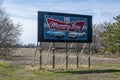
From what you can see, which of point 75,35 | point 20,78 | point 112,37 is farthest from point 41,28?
point 112,37

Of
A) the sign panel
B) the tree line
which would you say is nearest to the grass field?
the sign panel

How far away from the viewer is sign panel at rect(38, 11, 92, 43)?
91.5ft

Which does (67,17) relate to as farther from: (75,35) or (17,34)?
(17,34)

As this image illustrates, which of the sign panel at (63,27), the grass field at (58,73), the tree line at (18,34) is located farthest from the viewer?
the tree line at (18,34)

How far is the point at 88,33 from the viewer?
3058 centimetres

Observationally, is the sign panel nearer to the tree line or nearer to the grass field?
the grass field

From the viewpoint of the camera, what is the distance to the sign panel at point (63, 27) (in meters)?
27.9

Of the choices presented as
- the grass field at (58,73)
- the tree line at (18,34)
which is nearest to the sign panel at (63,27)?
the grass field at (58,73)

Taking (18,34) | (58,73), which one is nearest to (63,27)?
(58,73)

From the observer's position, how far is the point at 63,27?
28922mm

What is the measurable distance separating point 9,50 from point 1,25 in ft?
18.7

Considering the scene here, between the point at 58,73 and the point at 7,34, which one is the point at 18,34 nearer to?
the point at 7,34

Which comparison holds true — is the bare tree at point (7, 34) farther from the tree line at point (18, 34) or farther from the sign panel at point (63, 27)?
the sign panel at point (63, 27)

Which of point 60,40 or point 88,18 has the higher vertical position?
point 88,18
